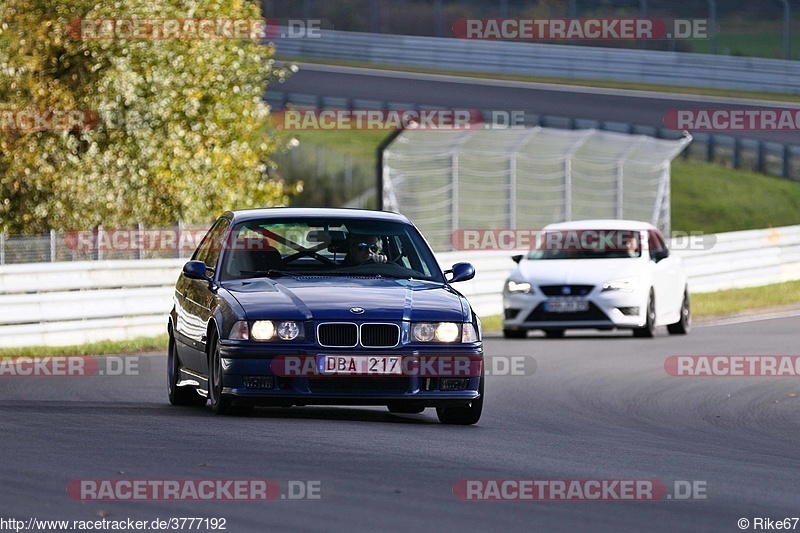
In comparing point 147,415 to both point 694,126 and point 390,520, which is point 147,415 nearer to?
point 390,520

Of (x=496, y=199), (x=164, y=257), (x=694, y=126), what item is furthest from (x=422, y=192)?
(x=164, y=257)

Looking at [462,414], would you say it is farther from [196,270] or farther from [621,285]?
[621,285]

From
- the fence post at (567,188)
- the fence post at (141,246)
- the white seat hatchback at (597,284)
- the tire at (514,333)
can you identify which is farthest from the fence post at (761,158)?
the fence post at (141,246)

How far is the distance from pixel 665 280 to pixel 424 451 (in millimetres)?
12695

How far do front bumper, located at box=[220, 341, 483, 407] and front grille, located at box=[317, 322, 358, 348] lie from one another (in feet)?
0.15

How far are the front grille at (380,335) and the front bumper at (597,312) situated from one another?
10367mm

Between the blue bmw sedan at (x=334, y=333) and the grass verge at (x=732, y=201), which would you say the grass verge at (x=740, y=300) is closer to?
the grass verge at (x=732, y=201)

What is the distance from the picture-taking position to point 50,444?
962cm

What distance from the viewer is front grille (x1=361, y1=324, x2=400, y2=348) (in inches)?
425

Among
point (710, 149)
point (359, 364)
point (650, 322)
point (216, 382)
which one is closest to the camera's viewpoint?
point (359, 364)

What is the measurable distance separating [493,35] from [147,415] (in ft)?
129

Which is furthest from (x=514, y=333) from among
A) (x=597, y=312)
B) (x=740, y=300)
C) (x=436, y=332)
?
(x=436, y=332)

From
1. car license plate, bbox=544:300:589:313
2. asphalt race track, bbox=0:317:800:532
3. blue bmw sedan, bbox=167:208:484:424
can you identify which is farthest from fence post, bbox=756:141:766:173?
blue bmw sedan, bbox=167:208:484:424

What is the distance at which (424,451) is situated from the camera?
9641 mm
